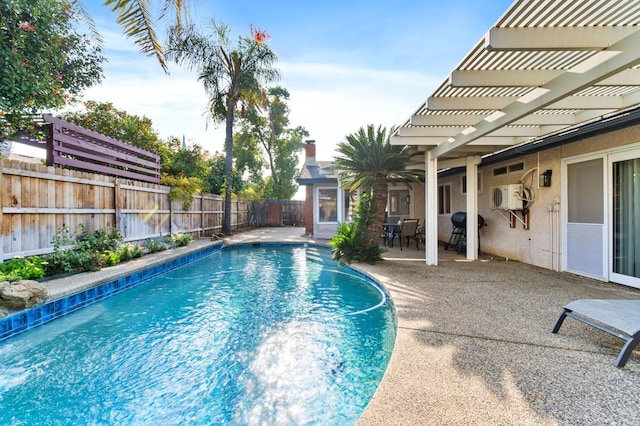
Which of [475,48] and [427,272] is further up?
[475,48]

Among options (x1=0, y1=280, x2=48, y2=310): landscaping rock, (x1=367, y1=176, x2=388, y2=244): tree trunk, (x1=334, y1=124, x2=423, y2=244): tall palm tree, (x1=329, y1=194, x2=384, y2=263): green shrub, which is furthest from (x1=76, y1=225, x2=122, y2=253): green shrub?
(x1=367, y1=176, x2=388, y2=244): tree trunk

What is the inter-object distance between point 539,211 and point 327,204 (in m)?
8.46

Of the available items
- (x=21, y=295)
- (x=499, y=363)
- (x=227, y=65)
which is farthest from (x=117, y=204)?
(x=499, y=363)

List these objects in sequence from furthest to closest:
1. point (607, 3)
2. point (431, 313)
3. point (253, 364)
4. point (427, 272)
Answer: point (427, 272), point (431, 313), point (253, 364), point (607, 3)

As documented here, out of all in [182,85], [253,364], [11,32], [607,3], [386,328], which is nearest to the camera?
[607,3]

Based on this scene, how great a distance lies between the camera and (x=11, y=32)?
6012mm

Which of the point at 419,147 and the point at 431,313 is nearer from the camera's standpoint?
the point at 431,313

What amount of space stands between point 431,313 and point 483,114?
3.68m

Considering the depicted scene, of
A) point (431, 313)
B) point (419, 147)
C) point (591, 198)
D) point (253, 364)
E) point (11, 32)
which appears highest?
point (11, 32)

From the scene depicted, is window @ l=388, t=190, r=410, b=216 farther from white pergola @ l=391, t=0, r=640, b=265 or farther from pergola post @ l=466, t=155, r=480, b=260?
white pergola @ l=391, t=0, r=640, b=265

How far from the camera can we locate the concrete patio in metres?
2.06

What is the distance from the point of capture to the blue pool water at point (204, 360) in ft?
8.84

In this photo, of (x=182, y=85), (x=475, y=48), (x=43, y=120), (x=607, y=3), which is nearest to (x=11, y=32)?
(x=43, y=120)

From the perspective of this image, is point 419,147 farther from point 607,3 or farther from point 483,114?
point 607,3
